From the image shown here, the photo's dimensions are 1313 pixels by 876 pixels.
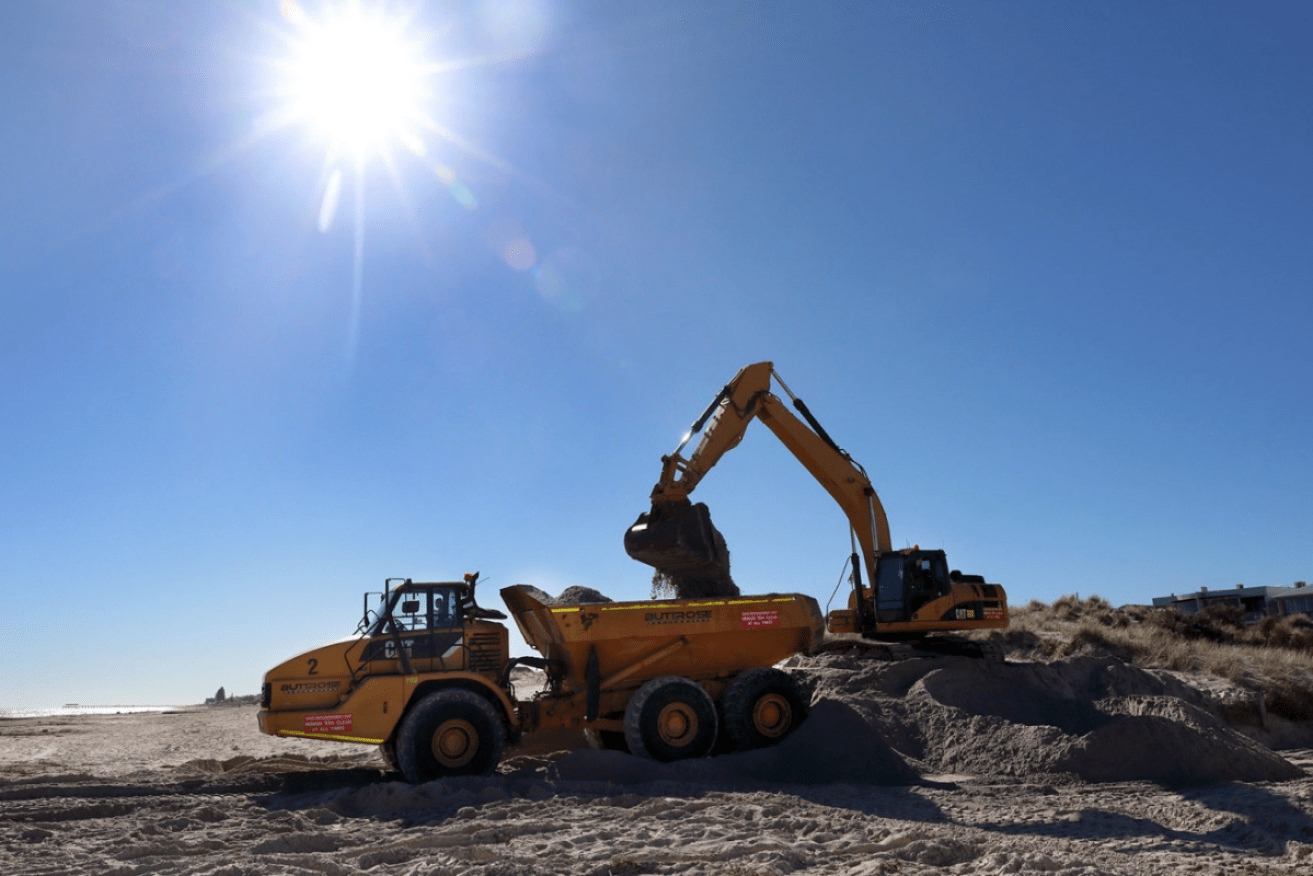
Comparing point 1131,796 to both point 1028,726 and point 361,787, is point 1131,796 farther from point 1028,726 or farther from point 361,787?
point 361,787

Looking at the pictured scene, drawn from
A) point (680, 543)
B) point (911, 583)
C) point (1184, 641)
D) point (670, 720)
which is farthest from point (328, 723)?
point (1184, 641)

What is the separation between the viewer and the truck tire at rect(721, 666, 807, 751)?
1273 cm

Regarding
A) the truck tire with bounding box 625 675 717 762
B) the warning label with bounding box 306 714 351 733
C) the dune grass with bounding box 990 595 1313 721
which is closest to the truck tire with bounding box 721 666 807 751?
the truck tire with bounding box 625 675 717 762

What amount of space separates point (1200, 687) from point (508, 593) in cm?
1215

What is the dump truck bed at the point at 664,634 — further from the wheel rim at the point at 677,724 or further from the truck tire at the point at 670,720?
the wheel rim at the point at 677,724

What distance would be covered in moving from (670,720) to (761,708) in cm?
134

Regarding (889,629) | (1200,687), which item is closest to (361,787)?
(889,629)

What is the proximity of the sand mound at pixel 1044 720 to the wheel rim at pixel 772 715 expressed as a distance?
803 millimetres

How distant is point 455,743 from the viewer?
1147 centimetres

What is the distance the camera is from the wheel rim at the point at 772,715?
1294 cm

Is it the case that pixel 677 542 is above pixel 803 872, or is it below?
above

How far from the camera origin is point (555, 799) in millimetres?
10203

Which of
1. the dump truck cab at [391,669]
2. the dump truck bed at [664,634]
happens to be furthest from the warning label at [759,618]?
the dump truck cab at [391,669]

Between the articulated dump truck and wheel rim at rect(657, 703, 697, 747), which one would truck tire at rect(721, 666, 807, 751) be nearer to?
the articulated dump truck
